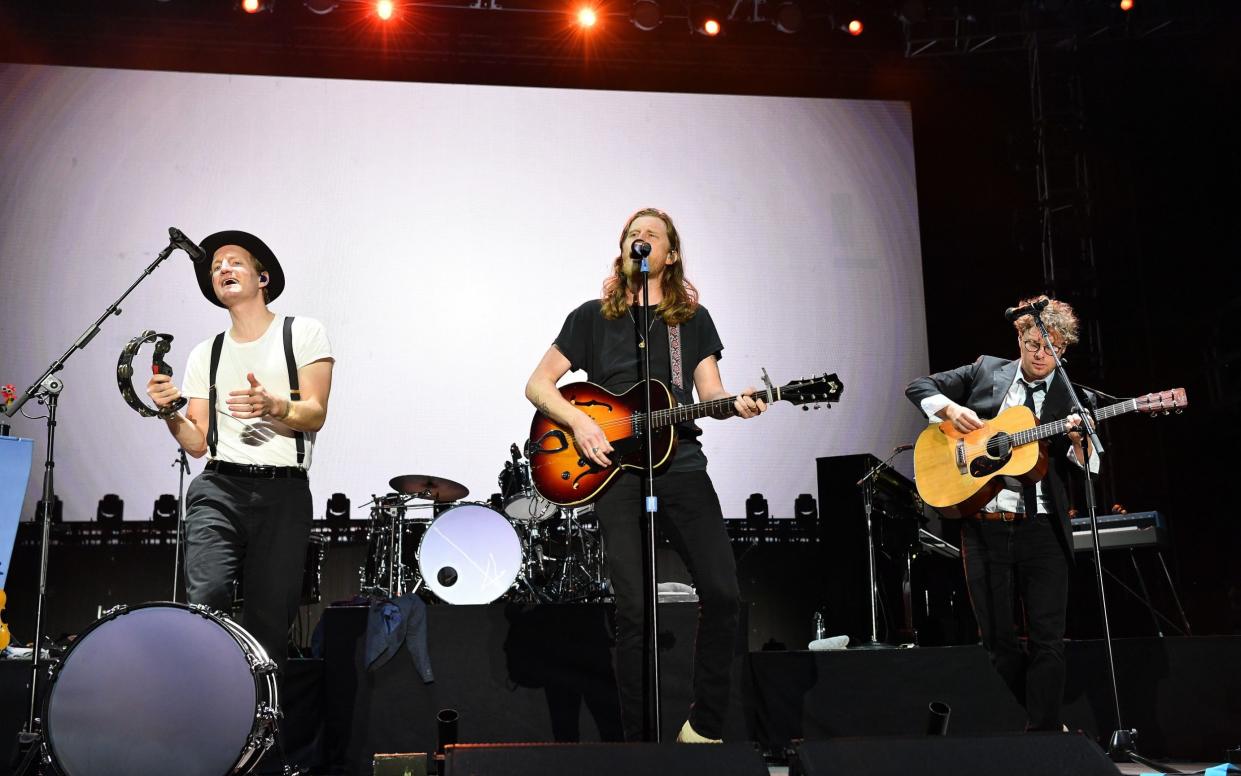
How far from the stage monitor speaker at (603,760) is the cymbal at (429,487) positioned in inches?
189

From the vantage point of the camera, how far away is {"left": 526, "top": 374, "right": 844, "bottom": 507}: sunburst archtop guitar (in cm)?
380

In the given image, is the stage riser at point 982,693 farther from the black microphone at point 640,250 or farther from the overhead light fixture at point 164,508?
the overhead light fixture at point 164,508

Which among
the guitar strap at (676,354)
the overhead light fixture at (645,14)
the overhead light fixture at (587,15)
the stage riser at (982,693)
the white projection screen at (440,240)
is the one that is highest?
the overhead light fixture at (587,15)

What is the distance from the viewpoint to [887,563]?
7836mm

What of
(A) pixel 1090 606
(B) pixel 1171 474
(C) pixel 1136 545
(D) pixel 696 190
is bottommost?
(A) pixel 1090 606

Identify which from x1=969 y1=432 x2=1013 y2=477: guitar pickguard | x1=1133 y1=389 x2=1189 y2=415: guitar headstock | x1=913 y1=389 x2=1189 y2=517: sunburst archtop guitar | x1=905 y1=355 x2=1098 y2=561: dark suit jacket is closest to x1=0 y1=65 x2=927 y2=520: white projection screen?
x1=905 y1=355 x2=1098 y2=561: dark suit jacket

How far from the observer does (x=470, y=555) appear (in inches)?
292

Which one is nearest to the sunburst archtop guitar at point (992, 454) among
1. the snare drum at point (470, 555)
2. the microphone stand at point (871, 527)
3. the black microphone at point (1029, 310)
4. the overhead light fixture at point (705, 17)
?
the black microphone at point (1029, 310)

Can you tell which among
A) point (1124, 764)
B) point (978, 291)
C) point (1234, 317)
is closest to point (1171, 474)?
point (1234, 317)

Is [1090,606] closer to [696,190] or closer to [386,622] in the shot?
[696,190]

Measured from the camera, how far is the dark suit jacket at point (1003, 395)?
15.8ft

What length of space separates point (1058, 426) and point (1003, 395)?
15.7 inches

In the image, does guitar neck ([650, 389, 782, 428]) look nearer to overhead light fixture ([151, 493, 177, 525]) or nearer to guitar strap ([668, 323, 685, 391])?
guitar strap ([668, 323, 685, 391])

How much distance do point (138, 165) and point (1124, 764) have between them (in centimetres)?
816
